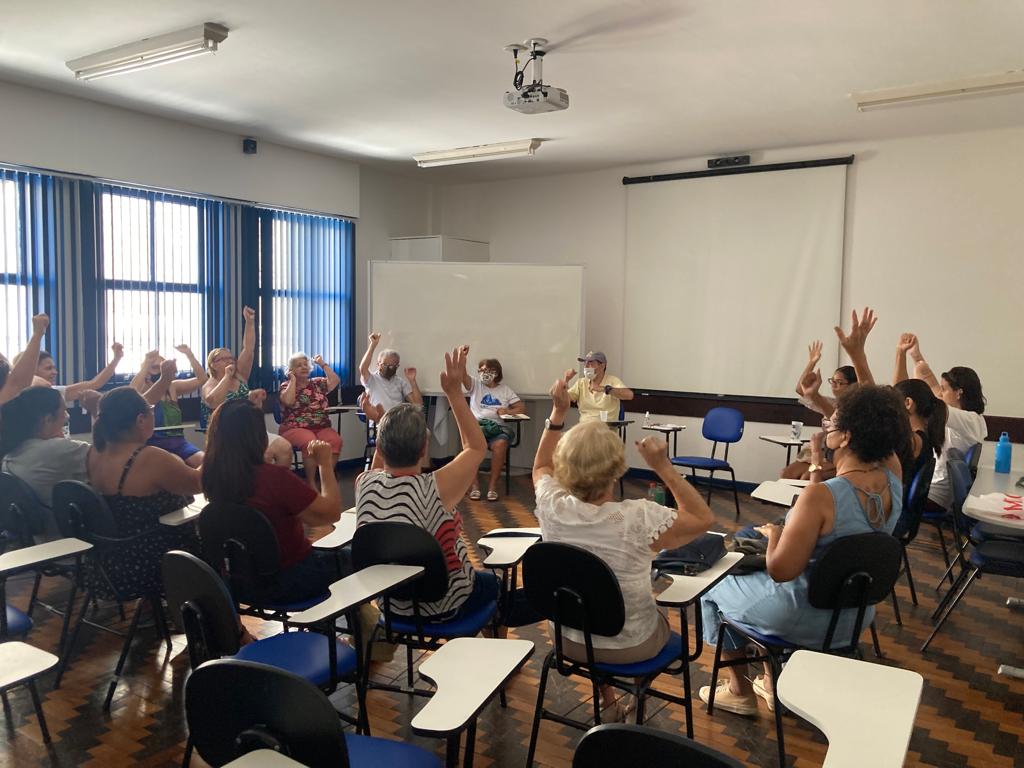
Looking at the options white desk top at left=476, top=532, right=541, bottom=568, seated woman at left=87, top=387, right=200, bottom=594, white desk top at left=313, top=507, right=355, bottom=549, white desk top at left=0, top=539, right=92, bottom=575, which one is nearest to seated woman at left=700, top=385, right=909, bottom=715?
white desk top at left=476, top=532, right=541, bottom=568

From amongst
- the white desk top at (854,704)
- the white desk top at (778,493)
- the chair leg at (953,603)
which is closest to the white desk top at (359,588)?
the white desk top at (854,704)

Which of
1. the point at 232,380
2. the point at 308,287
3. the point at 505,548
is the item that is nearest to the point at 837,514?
the point at 505,548

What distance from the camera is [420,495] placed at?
2.71 meters

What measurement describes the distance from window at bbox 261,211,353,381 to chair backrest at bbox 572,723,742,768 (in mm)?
6524

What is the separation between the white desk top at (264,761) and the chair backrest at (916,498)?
3.52 meters

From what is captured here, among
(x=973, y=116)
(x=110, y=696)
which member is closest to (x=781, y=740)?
(x=110, y=696)

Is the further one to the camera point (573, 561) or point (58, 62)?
point (58, 62)

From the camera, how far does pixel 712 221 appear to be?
24.4 feet

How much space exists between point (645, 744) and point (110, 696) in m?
2.62

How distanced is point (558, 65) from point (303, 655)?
3749 mm

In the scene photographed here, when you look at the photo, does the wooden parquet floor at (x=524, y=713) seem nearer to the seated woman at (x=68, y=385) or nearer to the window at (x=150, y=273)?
the seated woman at (x=68, y=385)

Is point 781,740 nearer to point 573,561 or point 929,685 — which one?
point 573,561

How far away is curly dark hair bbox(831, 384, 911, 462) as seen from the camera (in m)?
2.58

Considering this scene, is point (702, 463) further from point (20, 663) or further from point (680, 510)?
point (20, 663)
